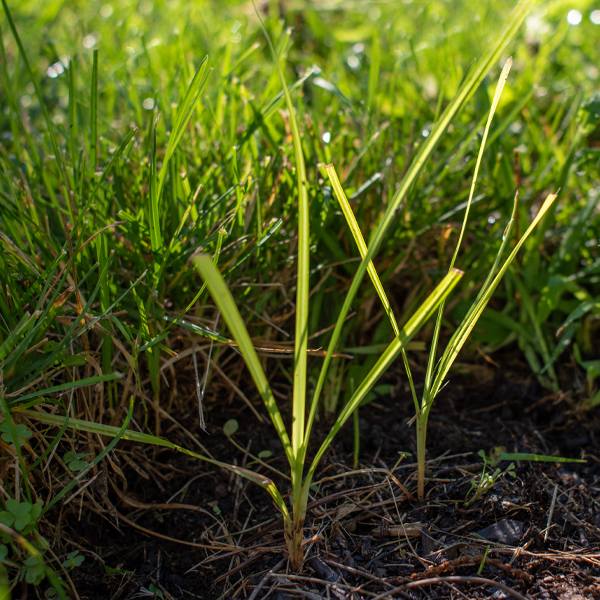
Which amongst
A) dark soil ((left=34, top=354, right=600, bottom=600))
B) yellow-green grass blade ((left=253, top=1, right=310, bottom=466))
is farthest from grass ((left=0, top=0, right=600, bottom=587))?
dark soil ((left=34, top=354, right=600, bottom=600))

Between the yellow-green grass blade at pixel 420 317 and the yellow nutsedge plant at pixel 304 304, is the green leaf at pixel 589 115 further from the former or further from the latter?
the yellow-green grass blade at pixel 420 317

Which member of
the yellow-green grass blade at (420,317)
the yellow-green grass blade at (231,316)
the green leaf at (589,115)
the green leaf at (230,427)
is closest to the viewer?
the yellow-green grass blade at (231,316)

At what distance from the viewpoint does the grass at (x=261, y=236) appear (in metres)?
0.99

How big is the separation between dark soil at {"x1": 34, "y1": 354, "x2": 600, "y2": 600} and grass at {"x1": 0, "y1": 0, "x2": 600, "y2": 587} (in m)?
0.11

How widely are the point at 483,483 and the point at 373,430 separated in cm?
31

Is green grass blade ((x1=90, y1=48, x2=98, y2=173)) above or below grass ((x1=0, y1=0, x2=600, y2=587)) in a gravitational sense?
above

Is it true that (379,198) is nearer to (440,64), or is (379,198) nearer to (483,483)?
(483,483)

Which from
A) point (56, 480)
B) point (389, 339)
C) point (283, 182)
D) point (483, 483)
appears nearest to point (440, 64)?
point (283, 182)

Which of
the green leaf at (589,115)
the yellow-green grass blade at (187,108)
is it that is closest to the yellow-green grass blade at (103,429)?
the yellow-green grass blade at (187,108)

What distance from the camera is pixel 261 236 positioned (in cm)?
120

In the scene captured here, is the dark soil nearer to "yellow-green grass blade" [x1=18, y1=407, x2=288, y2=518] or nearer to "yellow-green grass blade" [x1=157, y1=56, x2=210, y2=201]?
"yellow-green grass blade" [x1=18, y1=407, x2=288, y2=518]

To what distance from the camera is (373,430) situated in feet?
4.06

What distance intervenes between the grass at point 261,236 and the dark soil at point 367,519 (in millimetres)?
107

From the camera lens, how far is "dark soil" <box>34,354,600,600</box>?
885mm
